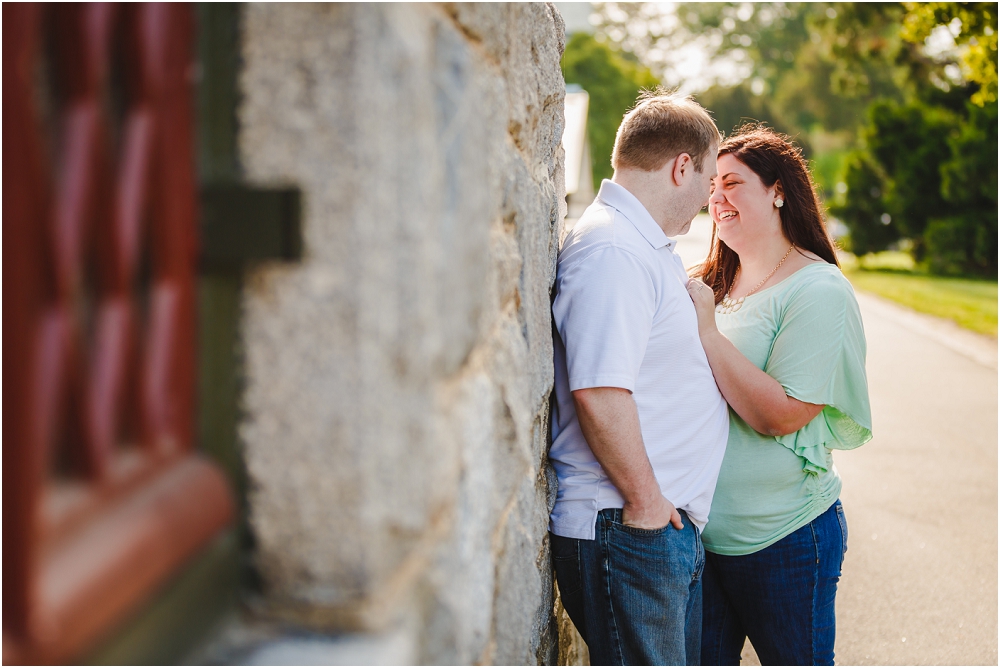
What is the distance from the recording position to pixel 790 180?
268 cm

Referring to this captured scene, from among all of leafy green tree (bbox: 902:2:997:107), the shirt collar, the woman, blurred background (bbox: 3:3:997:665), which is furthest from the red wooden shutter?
leafy green tree (bbox: 902:2:997:107)

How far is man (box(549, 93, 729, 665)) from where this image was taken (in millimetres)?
1987

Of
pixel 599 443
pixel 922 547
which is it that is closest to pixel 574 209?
pixel 922 547

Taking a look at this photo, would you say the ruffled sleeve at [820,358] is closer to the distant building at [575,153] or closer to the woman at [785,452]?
the woman at [785,452]

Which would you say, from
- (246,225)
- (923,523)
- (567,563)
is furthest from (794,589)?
(923,523)

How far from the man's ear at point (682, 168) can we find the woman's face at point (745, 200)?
17.4 inches

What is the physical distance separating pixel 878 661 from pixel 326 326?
3.86 metres

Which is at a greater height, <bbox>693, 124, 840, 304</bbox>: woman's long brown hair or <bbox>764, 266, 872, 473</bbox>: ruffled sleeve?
Answer: <bbox>693, 124, 840, 304</bbox>: woman's long brown hair

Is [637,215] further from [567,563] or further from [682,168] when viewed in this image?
[567,563]

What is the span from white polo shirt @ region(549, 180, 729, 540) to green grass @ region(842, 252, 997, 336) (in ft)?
34.7

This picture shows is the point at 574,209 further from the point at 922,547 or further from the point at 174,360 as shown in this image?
the point at 174,360

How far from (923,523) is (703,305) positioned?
390 cm

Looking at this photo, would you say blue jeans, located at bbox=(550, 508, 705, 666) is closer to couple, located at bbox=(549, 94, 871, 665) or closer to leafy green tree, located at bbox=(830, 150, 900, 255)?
couple, located at bbox=(549, 94, 871, 665)

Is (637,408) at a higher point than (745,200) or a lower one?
lower
